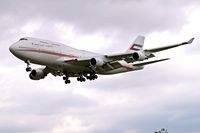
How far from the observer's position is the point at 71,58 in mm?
96625

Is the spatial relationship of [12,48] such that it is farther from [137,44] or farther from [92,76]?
[137,44]

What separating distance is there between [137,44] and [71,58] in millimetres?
16063

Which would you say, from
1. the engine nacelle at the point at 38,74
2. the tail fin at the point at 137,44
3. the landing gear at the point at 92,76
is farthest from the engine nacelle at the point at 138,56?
the engine nacelle at the point at 38,74

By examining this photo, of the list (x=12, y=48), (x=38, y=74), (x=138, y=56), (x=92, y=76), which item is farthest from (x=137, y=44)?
(x=12, y=48)

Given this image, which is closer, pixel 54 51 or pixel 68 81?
pixel 54 51

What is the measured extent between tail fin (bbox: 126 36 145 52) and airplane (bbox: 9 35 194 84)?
288 inches

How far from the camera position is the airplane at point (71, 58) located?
308 ft

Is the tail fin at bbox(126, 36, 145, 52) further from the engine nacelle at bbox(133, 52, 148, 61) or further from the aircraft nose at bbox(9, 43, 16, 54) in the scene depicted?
the aircraft nose at bbox(9, 43, 16, 54)

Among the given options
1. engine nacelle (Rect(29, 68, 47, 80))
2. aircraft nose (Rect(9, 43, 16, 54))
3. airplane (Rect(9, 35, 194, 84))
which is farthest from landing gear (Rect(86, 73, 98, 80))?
aircraft nose (Rect(9, 43, 16, 54))

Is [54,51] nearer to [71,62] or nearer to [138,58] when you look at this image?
[71,62]

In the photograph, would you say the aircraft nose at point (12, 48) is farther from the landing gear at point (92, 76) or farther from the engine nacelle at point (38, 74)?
the landing gear at point (92, 76)

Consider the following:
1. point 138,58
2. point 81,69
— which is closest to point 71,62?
point 81,69

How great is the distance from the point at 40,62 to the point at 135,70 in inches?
660

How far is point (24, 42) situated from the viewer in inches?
3706
